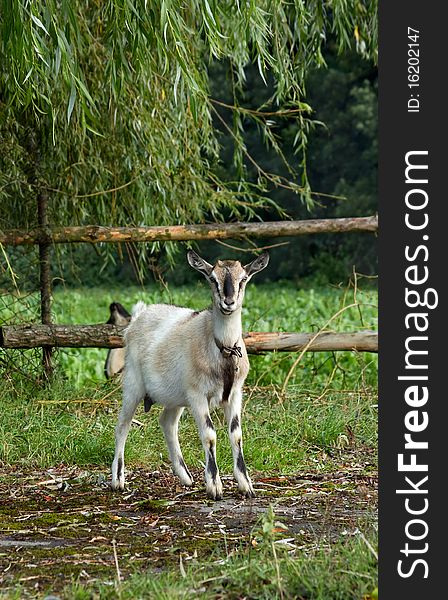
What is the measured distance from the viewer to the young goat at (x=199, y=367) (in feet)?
20.0

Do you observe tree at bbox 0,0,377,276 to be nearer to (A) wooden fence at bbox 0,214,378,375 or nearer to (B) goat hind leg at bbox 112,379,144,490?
(A) wooden fence at bbox 0,214,378,375

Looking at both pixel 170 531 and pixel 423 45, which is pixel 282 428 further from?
pixel 423 45

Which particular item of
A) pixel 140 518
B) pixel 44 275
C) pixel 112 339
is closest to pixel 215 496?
pixel 140 518

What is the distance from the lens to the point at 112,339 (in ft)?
27.7

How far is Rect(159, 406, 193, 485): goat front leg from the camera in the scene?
6609mm

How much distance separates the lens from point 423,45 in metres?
4.63

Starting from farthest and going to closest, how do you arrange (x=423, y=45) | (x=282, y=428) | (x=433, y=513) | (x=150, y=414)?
(x=150, y=414) → (x=282, y=428) → (x=423, y=45) → (x=433, y=513)

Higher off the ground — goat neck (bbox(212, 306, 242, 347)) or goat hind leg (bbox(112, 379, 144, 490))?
goat neck (bbox(212, 306, 242, 347))

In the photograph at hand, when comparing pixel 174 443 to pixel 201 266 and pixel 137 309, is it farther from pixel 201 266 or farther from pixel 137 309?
pixel 201 266

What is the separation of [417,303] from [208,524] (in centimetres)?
187

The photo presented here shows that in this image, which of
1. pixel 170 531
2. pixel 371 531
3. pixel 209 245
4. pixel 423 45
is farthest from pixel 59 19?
pixel 209 245

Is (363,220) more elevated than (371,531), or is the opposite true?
(363,220)

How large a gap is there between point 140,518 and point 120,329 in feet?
9.47

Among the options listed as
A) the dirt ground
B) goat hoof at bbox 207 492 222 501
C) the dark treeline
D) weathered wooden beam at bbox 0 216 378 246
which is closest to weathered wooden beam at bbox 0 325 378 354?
weathered wooden beam at bbox 0 216 378 246
